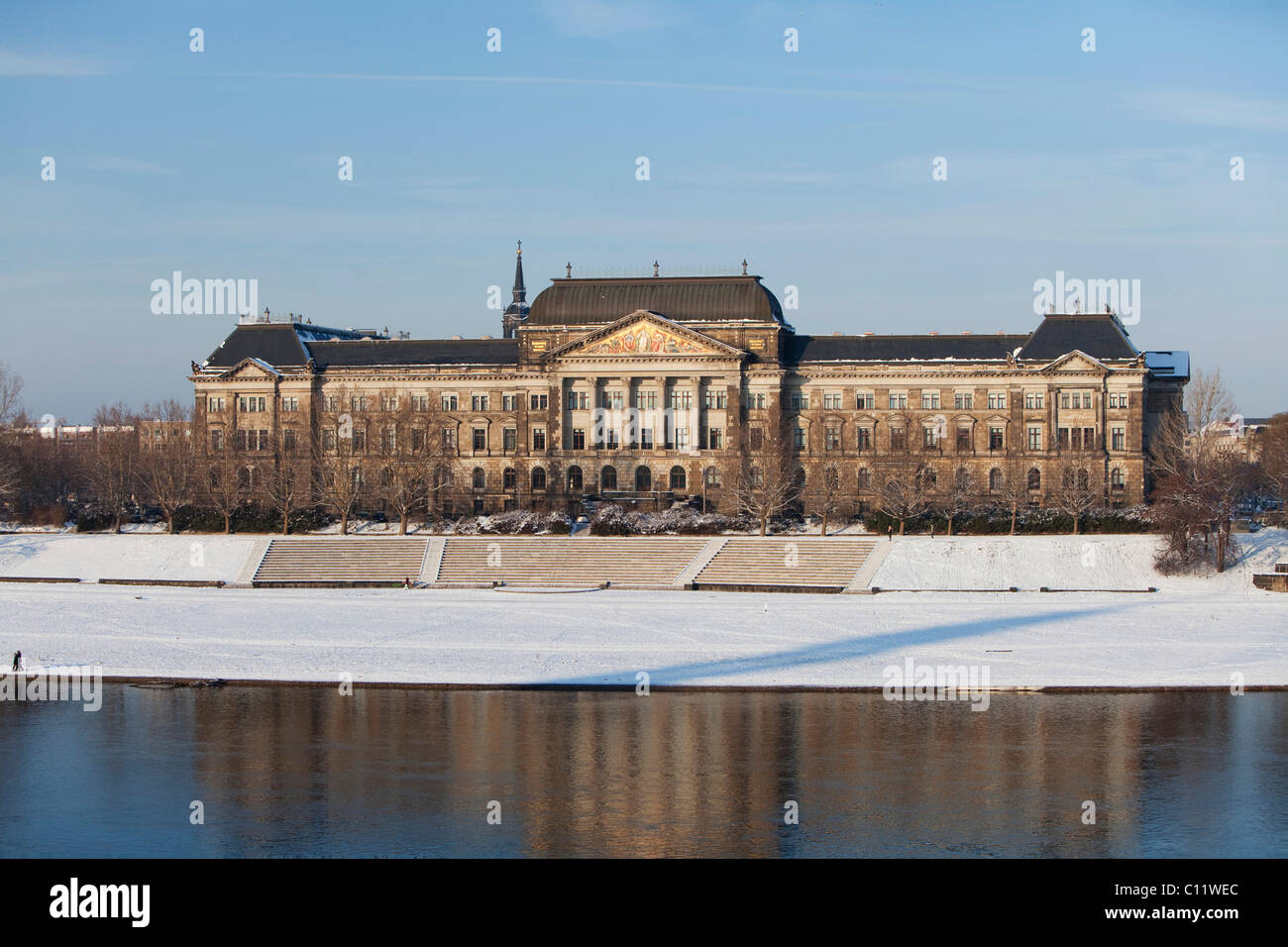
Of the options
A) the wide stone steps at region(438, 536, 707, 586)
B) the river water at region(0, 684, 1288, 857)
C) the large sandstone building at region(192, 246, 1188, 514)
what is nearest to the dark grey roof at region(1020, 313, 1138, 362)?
the large sandstone building at region(192, 246, 1188, 514)

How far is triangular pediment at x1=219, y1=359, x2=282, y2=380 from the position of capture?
110125 mm

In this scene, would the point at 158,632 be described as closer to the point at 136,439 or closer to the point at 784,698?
the point at 784,698

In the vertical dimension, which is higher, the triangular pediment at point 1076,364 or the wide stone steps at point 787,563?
the triangular pediment at point 1076,364

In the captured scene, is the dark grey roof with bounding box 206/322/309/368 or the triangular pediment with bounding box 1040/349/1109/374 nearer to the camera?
the triangular pediment with bounding box 1040/349/1109/374

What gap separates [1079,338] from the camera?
4090 inches

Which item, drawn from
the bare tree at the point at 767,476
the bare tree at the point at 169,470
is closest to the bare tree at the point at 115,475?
the bare tree at the point at 169,470

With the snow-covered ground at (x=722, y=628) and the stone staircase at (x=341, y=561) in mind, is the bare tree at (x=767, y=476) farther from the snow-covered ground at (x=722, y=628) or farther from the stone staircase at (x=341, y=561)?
the stone staircase at (x=341, y=561)

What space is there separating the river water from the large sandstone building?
2326 inches

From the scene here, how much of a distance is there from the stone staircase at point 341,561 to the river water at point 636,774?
31204 mm

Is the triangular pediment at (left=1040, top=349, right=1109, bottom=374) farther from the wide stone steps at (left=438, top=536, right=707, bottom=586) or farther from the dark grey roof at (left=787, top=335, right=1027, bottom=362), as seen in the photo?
the wide stone steps at (left=438, top=536, right=707, bottom=586)

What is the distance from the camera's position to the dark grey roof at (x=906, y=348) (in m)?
105

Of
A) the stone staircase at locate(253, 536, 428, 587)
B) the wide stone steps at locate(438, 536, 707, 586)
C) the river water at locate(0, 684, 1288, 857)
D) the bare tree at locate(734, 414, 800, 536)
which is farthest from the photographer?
the bare tree at locate(734, 414, 800, 536)

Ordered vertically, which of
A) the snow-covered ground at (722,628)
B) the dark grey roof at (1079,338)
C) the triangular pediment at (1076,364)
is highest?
the dark grey roof at (1079,338)
